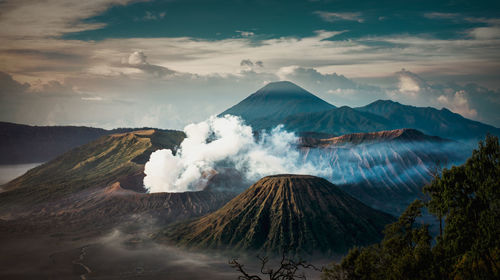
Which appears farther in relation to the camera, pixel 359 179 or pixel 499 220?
pixel 359 179

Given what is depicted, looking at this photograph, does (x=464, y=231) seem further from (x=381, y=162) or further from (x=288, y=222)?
(x=381, y=162)

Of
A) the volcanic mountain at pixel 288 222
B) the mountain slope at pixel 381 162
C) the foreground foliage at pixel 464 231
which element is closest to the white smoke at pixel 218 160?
the mountain slope at pixel 381 162

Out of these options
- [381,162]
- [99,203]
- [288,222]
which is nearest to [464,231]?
[288,222]

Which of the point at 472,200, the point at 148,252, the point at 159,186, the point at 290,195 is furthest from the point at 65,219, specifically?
the point at 472,200

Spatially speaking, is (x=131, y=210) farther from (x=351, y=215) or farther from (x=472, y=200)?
(x=472, y=200)

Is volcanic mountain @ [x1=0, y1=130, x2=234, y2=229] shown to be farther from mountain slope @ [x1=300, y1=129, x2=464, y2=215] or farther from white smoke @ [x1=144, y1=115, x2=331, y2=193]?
mountain slope @ [x1=300, y1=129, x2=464, y2=215]
